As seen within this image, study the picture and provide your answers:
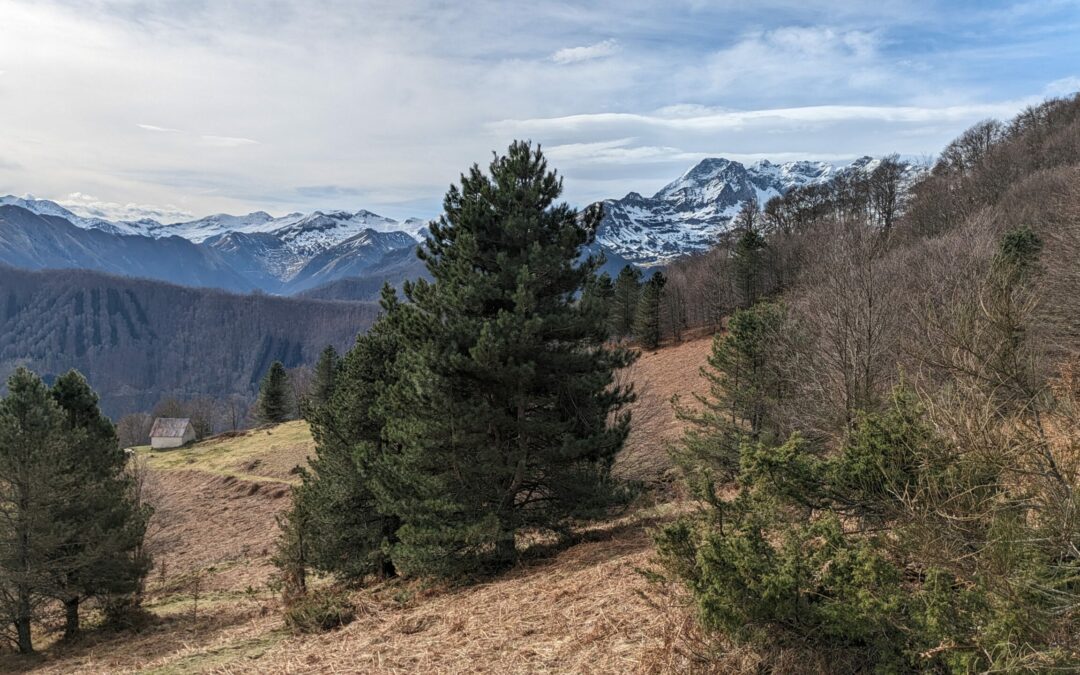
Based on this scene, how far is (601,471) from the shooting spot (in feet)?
42.1

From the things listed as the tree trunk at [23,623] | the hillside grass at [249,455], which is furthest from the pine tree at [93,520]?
the hillside grass at [249,455]

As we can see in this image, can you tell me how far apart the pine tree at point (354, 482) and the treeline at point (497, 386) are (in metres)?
2.15

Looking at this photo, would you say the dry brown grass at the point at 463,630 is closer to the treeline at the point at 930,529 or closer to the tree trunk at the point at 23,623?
the tree trunk at the point at 23,623

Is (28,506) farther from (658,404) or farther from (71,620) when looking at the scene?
(658,404)

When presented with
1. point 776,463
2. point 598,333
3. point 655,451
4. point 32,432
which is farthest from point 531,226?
point 655,451

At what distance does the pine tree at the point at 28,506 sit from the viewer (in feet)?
47.4

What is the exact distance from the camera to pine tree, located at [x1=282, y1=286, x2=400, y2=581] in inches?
577

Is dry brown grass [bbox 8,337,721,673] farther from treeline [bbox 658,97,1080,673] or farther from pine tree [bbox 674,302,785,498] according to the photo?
pine tree [bbox 674,302,785,498]

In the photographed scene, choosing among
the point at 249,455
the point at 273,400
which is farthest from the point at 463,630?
the point at 273,400

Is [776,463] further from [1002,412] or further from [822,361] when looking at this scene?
[822,361]

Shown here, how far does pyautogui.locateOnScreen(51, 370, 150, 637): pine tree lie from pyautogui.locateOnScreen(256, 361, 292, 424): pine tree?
48838 millimetres

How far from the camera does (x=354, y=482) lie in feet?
47.5

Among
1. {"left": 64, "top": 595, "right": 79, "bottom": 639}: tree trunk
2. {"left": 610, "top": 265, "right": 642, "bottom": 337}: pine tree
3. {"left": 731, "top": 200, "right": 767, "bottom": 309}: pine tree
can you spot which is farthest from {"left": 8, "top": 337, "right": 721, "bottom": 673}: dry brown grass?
{"left": 610, "top": 265, "right": 642, "bottom": 337}: pine tree

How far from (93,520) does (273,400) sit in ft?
171
